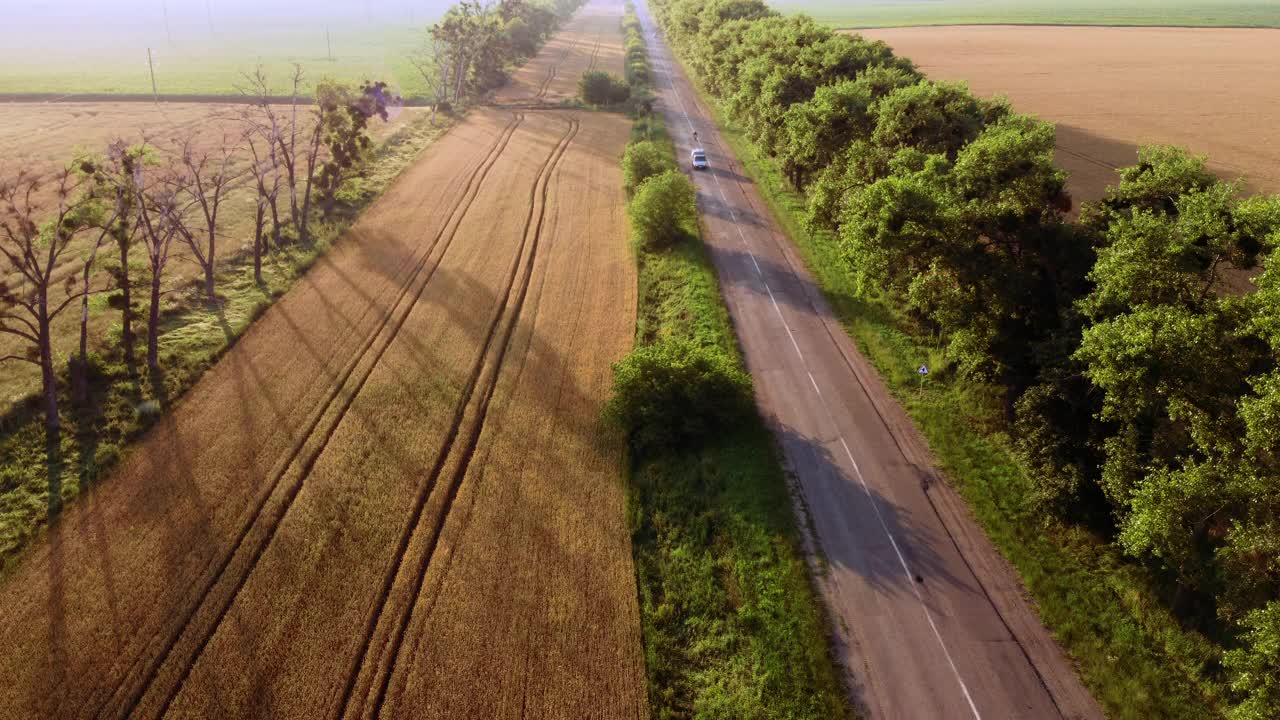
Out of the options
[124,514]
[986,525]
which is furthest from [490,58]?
[986,525]

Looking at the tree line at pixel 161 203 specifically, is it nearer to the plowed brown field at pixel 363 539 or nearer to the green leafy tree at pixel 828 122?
the plowed brown field at pixel 363 539

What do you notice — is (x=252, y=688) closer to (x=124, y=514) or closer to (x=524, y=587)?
(x=524, y=587)

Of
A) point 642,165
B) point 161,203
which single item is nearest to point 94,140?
point 161,203

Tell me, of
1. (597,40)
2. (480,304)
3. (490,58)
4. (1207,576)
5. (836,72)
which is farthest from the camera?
(597,40)

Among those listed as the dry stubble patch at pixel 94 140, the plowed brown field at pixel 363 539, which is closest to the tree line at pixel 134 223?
the dry stubble patch at pixel 94 140

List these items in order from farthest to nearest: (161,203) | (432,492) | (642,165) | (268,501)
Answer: (642,165) < (161,203) < (432,492) < (268,501)

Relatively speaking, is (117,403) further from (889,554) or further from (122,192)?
(889,554)

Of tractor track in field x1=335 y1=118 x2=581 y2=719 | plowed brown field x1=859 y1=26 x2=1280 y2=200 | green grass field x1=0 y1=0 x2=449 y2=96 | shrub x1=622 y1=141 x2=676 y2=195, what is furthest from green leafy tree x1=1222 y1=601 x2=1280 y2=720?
green grass field x1=0 y1=0 x2=449 y2=96
